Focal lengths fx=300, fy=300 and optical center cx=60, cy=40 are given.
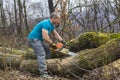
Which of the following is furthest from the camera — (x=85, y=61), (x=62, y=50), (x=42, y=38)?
(x=62, y=50)

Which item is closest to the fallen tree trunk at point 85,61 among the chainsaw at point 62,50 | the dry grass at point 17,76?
the dry grass at point 17,76

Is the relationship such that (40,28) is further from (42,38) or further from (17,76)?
(17,76)

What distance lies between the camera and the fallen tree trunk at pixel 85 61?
7.46 m

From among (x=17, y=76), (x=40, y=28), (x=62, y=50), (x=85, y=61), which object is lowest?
(x=17, y=76)

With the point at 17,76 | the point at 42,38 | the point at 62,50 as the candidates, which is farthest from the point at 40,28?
the point at 17,76

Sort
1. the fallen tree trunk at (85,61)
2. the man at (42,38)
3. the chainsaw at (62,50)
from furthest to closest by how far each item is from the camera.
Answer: the chainsaw at (62,50)
the man at (42,38)
the fallen tree trunk at (85,61)

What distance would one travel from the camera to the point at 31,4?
46.8 meters

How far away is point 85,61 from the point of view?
776 centimetres

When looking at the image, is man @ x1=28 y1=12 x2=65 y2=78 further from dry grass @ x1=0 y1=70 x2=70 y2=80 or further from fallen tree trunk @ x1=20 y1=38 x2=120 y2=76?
fallen tree trunk @ x1=20 y1=38 x2=120 y2=76

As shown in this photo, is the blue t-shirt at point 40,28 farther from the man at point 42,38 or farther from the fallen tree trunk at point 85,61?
the fallen tree trunk at point 85,61

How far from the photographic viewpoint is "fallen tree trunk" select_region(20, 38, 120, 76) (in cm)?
746

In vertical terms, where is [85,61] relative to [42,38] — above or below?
below

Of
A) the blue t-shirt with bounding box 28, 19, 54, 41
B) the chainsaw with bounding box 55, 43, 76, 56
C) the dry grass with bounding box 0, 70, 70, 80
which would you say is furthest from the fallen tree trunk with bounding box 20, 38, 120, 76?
the blue t-shirt with bounding box 28, 19, 54, 41

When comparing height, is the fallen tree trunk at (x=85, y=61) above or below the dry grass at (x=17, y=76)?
above
